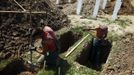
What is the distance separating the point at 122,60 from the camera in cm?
990

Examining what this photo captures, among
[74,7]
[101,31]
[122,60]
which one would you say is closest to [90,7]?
[74,7]

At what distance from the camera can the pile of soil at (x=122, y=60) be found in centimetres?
917

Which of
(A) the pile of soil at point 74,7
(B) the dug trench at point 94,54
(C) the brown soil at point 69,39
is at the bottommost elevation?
(B) the dug trench at point 94,54

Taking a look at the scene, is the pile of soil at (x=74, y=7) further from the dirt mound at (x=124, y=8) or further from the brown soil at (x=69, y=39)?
the brown soil at (x=69, y=39)

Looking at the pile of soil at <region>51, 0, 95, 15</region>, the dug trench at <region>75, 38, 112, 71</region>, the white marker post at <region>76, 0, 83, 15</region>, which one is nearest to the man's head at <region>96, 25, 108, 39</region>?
the dug trench at <region>75, 38, 112, 71</region>

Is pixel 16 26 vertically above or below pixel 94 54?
above

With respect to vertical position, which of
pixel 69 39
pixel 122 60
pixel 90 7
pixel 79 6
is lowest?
pixel 122 60

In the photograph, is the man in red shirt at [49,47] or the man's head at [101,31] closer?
the man in red shirt at [49,47]

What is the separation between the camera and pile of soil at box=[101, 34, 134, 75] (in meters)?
9.17

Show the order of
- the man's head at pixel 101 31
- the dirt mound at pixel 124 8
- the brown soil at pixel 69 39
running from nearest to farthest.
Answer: the man's head at pixel 101 31, the brown soil at pixel 69 39, the dirt mound at pixel 124 8

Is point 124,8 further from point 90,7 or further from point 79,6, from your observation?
point 79,6

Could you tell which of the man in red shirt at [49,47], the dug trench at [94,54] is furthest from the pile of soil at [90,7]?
the man in red shirt at [49,47]

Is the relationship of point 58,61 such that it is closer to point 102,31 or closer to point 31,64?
point 31,64

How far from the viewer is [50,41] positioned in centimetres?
874
